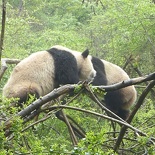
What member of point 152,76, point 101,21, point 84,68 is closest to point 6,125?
point 152,76

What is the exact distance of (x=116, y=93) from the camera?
8.24 metres

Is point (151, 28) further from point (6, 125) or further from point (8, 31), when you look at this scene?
point (6, 125)

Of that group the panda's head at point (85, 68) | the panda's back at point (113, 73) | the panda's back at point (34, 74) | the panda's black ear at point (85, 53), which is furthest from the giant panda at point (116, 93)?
the panda's back at point (34, 74)

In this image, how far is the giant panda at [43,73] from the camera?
19.6 feet

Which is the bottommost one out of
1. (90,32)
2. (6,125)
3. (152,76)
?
(90,32)

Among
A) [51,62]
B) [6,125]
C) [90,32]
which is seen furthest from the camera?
[90,32]

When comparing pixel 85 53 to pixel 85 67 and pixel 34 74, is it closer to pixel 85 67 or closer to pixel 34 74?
pixel 85 67

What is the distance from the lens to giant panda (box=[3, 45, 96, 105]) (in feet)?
19.6

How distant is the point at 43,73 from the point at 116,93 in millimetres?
2088

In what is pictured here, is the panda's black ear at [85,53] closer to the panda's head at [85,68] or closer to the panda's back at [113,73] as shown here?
the panda's head at [85,68]

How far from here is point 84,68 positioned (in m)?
7.98

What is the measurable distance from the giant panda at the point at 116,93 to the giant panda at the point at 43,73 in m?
0.69

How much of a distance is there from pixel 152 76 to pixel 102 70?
570cm

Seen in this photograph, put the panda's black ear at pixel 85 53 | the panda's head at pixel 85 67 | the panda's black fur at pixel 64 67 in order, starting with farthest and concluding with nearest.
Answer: the panda's head at pixel 85 67
the panda's black ear at pixel 85 53
the panda's black fur at pixel 64 67
